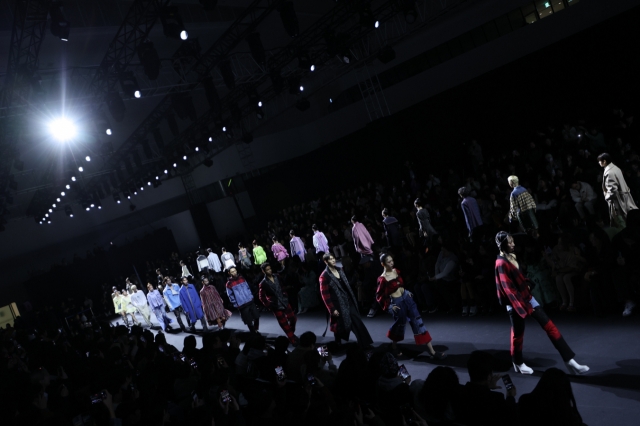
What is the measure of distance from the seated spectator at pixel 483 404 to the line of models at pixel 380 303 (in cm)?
163

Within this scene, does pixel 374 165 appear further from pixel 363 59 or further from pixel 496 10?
pixel 496 10

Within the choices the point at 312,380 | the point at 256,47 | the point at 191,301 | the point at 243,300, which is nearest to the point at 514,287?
the point at 312,380

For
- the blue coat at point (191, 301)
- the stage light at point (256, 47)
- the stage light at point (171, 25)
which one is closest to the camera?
the stage light at point (171, 25)

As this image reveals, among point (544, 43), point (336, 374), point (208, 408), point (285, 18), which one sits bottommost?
point (336, 374)

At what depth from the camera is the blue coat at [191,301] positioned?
39.2 ft

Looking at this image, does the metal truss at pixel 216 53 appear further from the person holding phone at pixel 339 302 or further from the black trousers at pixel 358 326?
the black trousers at pixel 358 326

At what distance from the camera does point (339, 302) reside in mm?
6934

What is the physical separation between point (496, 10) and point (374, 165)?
660 cm

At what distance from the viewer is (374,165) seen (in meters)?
19.5

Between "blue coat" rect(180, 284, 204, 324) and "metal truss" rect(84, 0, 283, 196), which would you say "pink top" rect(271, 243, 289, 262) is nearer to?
"blue coat" rect(180, 284, 204, 324)

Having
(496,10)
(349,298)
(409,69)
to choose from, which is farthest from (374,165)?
(349,298)

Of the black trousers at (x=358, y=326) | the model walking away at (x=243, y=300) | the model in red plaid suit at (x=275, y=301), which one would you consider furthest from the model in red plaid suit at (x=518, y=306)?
the model walking away at (x=243, y=300)

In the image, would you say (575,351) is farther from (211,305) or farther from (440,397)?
(211,305)

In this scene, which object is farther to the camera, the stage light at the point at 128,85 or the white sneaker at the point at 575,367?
the stage light at the point at 128,85
